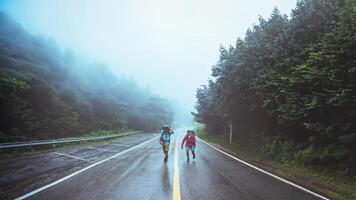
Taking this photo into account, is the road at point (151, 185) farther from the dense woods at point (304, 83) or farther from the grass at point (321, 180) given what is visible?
the dense woods at point (304, 83)

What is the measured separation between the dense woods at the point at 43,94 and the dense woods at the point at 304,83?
17407mm

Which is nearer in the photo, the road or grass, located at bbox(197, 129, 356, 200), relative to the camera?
the road

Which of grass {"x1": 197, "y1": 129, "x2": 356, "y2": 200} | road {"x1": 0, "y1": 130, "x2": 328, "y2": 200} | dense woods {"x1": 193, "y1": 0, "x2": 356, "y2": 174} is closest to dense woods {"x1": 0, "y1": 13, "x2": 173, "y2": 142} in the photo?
road {"x1": 0, "y1": 130, "x2": 328, "y2": 200}

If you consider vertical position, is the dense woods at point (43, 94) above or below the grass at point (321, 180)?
above

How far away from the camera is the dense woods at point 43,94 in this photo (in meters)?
21.8

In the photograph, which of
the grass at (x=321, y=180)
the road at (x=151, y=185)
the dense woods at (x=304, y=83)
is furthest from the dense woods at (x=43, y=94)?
the grass at (x=321, y=180)

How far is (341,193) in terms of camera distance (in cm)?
694

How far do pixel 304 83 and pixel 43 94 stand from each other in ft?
85.2

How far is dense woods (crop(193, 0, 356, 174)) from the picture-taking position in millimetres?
8828

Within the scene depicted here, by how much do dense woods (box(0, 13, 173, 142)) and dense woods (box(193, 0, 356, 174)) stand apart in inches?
685

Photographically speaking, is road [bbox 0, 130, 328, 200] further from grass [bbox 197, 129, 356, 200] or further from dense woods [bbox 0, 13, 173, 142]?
dense woods [bbox 0, 13, 173, 142]

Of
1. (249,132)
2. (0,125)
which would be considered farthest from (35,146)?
(249,132)

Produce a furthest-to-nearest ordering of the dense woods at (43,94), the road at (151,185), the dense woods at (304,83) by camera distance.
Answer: the dense woods at (43,94)
the dense woods at (304,83)
the road at (151,185)

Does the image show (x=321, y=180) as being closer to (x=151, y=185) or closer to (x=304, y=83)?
(x=304, y=83)
